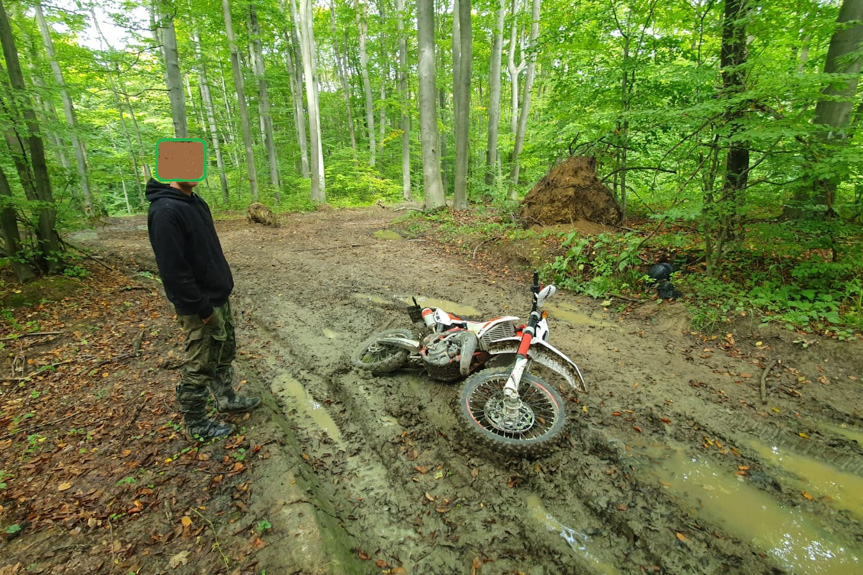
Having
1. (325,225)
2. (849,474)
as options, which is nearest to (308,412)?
(849,474)

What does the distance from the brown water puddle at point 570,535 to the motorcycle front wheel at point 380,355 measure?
2.00 m

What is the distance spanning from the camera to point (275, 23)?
18453 millimetres

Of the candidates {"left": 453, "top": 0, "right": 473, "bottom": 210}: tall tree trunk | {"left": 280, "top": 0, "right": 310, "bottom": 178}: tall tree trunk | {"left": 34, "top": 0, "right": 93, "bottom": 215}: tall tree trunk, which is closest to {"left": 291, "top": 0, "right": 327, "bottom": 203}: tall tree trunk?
{"left": 280, "top": 0, "right": 310, "bottom": 178}: tall tree trunk

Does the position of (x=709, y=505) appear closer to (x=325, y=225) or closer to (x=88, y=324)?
(x=88, y=324)

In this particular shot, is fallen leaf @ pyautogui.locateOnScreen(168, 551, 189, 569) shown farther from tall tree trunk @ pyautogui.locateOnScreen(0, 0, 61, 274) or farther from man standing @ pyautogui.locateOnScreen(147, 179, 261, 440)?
tall tree trunk @ pyautogui.locateOnScreen(0, 0, 61, 274)

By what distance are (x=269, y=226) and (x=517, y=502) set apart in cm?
1349

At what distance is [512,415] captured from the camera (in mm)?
2998

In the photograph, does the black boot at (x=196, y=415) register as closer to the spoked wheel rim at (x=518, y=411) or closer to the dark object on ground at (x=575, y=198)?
the spoked wheel rim at (x=518, y=411)

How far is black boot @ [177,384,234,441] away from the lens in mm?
3010

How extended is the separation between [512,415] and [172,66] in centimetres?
1008

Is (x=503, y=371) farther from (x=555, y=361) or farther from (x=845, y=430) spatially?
(x=845, y=430)

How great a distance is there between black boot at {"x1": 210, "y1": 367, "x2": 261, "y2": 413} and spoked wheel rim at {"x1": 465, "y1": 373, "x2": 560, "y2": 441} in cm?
218

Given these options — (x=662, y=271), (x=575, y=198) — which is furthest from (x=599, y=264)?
(x=575, y=198)

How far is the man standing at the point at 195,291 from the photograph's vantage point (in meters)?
2.65
